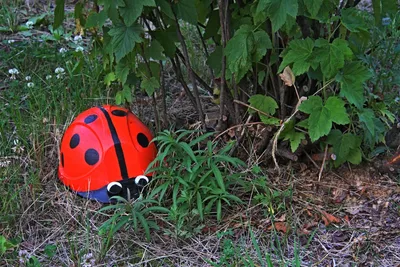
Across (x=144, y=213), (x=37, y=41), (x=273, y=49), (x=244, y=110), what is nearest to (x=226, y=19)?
(x=273, y=49)

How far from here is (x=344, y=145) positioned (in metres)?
2.64

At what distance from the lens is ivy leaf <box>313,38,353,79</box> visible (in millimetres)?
2340

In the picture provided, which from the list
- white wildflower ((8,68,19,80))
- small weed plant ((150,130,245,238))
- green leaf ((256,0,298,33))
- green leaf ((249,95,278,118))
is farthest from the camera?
white wildflower ((8,68,19,80))

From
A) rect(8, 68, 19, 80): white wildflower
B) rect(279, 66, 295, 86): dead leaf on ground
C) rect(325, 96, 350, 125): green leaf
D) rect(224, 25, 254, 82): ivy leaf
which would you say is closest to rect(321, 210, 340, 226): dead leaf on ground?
rect(325, 96, 350, 125): green leaf

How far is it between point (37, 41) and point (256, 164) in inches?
79.8

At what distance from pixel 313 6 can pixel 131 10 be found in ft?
2.33

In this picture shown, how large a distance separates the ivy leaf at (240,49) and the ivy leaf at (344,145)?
51 cm

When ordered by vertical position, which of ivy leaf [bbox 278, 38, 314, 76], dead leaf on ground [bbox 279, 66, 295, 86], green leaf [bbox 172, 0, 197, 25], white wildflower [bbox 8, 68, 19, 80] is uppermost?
green leaf [bbox 172, 0, 197, 25]

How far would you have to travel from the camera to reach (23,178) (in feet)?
9.34

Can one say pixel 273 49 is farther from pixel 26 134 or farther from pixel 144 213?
pixel 26 134

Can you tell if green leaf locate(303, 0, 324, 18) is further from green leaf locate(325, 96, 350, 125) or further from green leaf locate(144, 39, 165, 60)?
green leaf locate(144, 39, 165, 60)

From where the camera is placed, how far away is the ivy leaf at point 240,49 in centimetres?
244

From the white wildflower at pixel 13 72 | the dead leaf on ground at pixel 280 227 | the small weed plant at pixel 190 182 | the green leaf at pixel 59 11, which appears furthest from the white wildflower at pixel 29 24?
the dead leaf on ground at pixel 280 227

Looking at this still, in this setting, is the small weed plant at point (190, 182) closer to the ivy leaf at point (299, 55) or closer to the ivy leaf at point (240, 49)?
the ivy leaf at point (240, 49)
